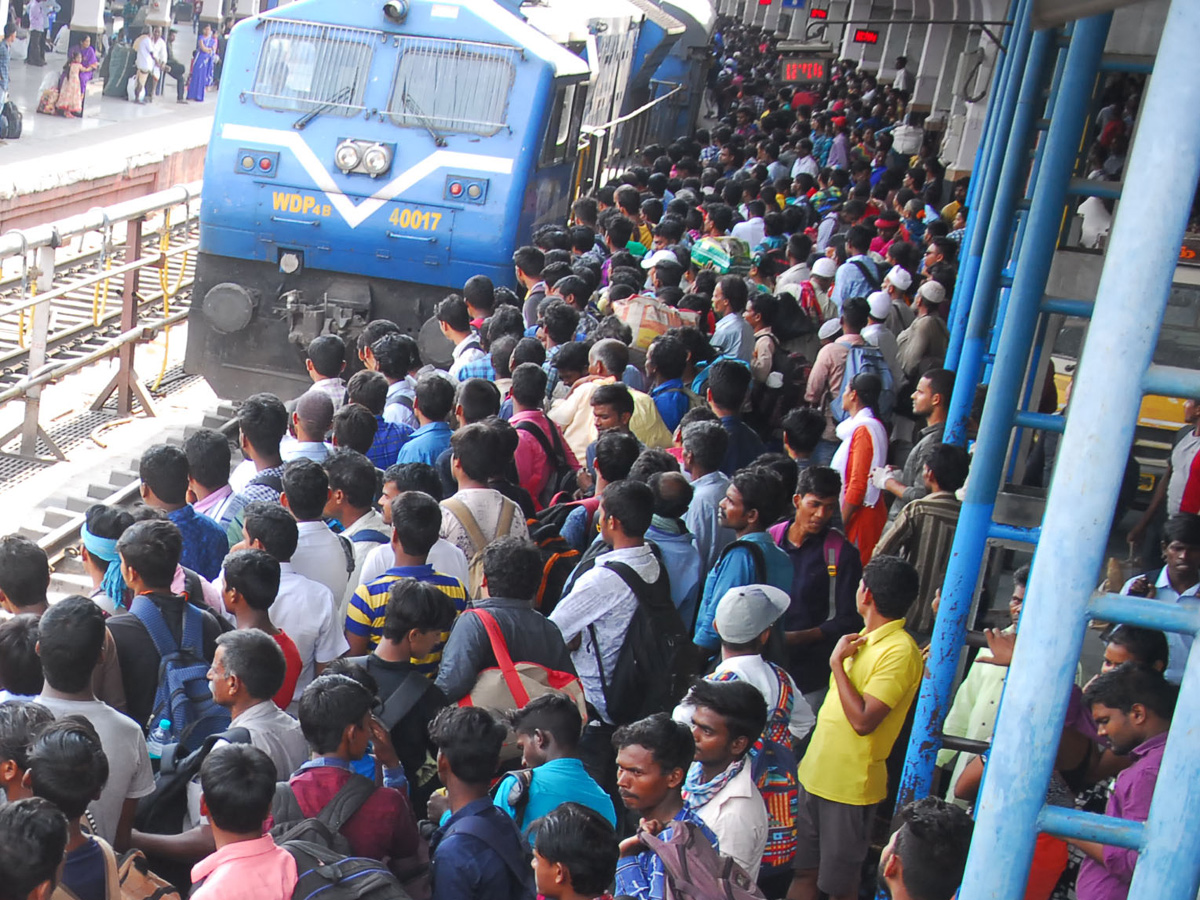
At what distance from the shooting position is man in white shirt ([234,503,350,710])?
404cm

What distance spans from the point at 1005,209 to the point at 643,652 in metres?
1.85

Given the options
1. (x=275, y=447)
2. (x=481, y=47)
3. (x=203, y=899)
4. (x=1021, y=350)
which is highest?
(x=481, y=47)

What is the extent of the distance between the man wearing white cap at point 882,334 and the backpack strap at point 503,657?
13.7ft

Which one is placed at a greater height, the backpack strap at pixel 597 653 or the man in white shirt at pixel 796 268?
the man in white shirt at pixel 796 268

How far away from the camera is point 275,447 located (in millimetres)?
5070

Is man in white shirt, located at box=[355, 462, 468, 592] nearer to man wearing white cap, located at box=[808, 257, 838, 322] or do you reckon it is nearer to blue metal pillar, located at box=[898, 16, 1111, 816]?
blue metal pillar, located at box=[898, 16, 1111, 816]

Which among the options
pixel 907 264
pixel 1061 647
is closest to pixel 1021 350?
pixel 1061 647

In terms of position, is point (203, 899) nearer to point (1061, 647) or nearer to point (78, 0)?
point (1061, 647)

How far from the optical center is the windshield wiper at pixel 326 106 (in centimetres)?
888

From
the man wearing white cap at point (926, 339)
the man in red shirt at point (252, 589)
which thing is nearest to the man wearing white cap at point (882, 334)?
the man wearing white cap at point (926, 339)

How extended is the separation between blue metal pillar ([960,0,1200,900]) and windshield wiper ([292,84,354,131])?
314 inches

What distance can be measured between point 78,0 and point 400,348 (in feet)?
66.5

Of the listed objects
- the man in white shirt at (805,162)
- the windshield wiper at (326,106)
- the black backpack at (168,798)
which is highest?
the man in white shirt at (805,162)

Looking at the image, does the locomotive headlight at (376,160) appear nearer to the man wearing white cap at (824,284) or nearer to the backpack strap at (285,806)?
the man wearing white cap at (824,284)
